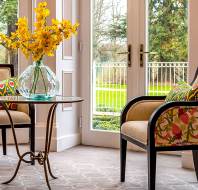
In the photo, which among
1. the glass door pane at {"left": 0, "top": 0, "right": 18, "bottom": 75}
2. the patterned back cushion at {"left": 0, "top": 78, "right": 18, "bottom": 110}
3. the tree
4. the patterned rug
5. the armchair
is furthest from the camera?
the glass door pane at {"left": 0, "top": 0, "right": 18, "bottom": 75}

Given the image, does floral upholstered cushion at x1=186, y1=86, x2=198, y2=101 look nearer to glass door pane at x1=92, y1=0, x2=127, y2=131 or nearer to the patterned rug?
the patterned rug

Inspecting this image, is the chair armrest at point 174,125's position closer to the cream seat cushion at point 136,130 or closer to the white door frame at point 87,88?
the cream seat cushion at point 136,130

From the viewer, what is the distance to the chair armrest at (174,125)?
265cm

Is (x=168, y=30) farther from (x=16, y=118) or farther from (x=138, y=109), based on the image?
(x=16, y=118)

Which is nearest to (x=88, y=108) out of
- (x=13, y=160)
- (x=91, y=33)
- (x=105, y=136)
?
(x=105, y=136)

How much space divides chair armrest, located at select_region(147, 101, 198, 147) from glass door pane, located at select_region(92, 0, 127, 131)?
185 cm

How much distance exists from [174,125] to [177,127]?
26 mm

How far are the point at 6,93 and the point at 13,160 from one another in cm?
64

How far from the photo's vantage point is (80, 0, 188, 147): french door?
4.29m

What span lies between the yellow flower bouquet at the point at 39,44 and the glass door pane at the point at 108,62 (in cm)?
152

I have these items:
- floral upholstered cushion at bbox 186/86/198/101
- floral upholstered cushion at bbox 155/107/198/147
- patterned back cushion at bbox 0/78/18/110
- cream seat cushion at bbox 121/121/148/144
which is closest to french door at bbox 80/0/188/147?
patterned back cushion at bbox 0/78/18/110

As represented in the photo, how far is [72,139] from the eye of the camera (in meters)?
4.76

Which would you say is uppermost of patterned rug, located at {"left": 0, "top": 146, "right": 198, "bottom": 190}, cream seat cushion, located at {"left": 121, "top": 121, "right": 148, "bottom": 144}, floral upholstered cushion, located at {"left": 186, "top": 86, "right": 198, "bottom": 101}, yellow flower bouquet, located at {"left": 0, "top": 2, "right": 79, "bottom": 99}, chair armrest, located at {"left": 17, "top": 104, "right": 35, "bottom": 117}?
yellow flower bouquet, located at {"left": 0, "top": 2, "right": 79, "bottom": 99}

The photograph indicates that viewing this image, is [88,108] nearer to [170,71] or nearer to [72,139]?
[72,139]
